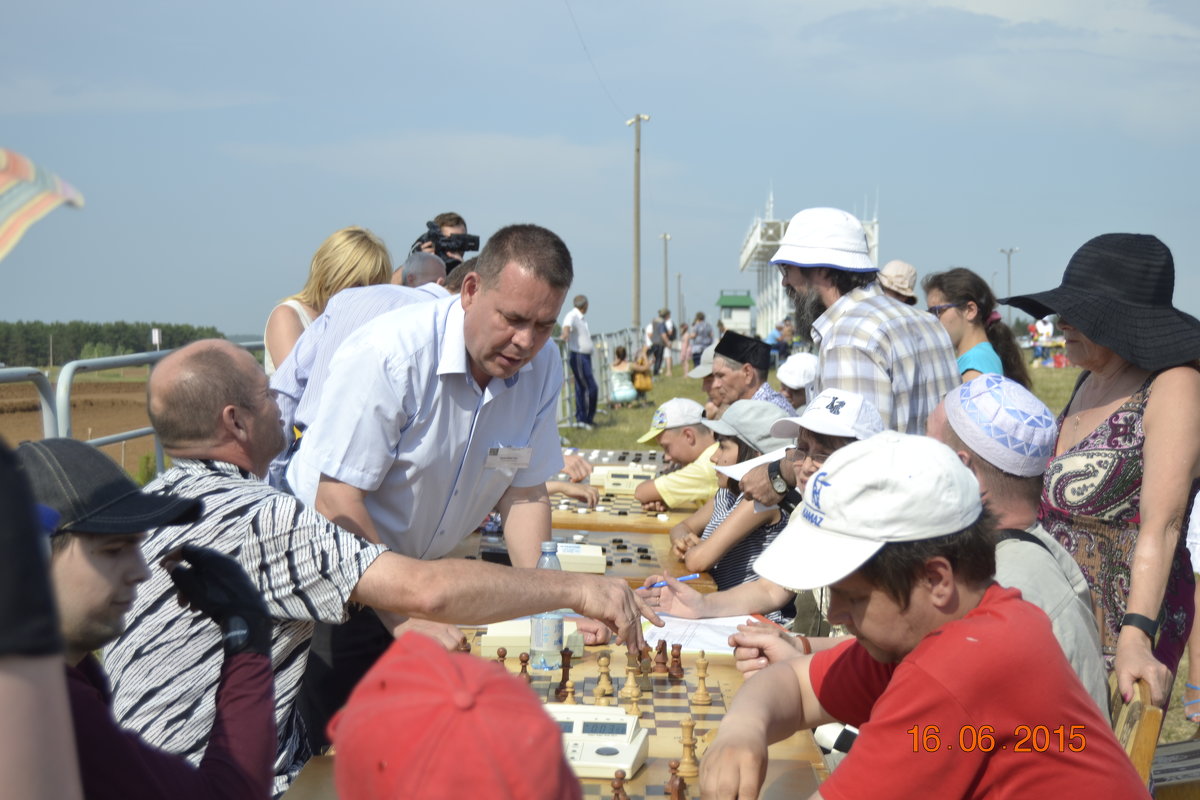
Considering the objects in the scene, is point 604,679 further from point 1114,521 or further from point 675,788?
point 1114,521

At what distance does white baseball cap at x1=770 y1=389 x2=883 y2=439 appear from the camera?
11.6ft

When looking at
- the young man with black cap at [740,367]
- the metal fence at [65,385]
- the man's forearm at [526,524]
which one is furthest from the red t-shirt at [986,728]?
the young man with black cap at [740,367]

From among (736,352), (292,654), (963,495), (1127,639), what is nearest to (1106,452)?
(1127,639)

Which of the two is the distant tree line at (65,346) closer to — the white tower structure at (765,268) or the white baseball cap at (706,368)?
the white baseball cap at (706,368)

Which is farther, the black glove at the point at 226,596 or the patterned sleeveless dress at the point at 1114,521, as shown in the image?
the patterned sleeveless dress at the point at 1114,521

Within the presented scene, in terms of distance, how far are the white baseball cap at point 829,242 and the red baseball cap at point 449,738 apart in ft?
10.4

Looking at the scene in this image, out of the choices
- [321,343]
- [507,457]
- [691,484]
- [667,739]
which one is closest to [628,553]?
[691,484]

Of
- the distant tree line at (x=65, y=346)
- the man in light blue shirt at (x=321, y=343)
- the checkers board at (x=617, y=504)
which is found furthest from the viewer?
the checkers board at (x=617, y=504)

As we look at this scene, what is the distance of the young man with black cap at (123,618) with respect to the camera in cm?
149

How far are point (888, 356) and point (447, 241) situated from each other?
399 cm

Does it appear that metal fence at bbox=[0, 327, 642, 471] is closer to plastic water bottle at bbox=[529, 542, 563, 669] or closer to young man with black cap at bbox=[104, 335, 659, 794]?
young man with black cap at bbox=[104, 335, 659, 794]

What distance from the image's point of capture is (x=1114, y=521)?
3246mm

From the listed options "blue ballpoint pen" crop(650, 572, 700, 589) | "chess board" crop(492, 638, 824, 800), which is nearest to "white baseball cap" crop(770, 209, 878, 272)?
"blue ballpoint pen" crop(650, 572, 700, 589)

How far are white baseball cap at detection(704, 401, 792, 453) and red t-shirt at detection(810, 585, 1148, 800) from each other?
A: 2915mm
